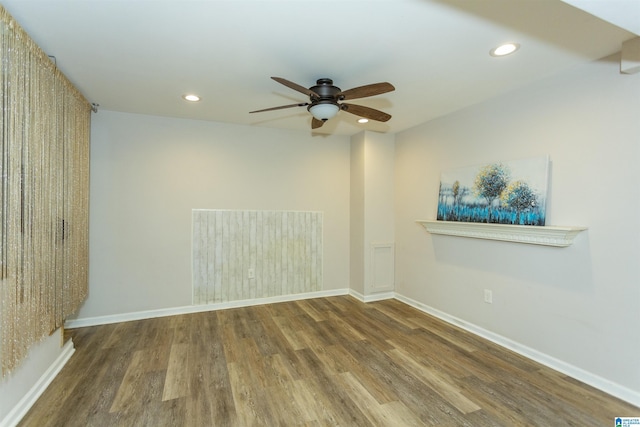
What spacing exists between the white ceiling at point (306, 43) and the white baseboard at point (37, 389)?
2.33 meters

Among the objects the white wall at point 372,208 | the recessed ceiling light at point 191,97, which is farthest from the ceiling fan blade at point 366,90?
the white wall at point 372,208

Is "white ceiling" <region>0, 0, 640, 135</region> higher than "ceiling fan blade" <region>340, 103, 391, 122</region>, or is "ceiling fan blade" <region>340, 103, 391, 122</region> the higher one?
"white ceiling" <region>0, 0, 640, 135</region>

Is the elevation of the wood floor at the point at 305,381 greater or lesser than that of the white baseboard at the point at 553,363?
lesser

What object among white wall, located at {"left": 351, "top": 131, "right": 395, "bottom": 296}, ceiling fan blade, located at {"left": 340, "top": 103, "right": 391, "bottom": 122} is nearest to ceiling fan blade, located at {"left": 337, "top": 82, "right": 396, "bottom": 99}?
ceiling fan blade, located at {"left": 340, "top": 103, "right": 391, "bottom": 122}

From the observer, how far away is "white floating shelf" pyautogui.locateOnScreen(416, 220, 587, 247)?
2332mm

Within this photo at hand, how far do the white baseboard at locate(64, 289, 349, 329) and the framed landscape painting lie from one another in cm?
208

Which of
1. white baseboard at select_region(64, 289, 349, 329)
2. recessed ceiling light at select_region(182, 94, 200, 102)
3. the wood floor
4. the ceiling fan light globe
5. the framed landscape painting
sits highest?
recessed ceiling light at select_region(182, 94, 200, 102)

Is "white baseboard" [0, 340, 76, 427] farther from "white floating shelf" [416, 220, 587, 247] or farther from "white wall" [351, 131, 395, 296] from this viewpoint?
"white floating shelf" [416, 220, 587, 247]

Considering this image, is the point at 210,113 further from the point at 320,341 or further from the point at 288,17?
the point at 320,341

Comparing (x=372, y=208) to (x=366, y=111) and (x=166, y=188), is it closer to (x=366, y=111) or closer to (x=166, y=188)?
(x=366, y=111)

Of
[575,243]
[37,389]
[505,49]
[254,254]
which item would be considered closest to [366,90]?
[505,49]

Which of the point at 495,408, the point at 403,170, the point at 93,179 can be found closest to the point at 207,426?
the point at 495,408

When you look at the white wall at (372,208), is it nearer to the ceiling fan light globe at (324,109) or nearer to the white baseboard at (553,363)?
the white baseboard at (553,363)

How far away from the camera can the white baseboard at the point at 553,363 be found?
2.07m
